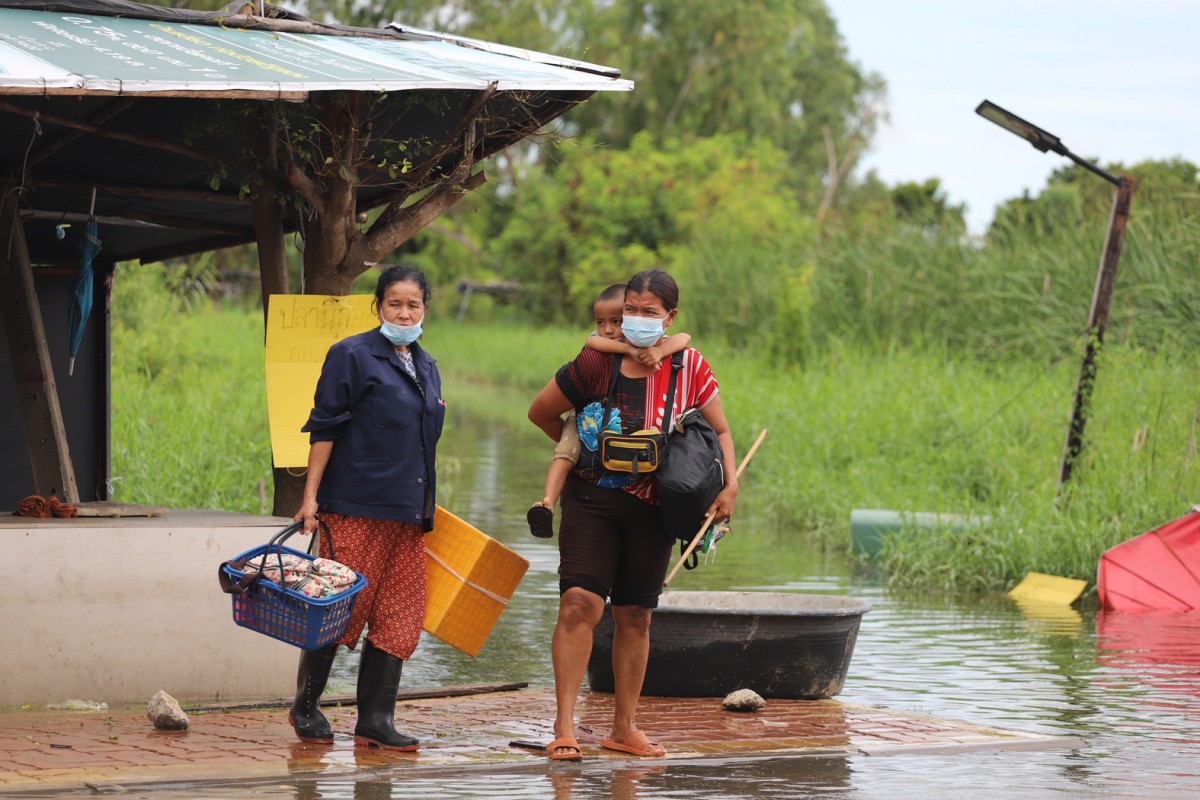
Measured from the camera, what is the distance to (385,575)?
6566 millimetres

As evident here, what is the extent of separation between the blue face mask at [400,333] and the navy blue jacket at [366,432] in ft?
0.18

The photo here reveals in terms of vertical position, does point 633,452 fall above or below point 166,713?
above

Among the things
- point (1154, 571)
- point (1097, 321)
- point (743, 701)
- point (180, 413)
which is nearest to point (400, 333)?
point (743, 701)

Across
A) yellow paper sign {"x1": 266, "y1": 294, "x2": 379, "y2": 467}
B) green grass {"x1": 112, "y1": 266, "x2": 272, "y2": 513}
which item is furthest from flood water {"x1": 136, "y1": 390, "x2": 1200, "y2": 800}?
green grass {"x1": 112, "y1": 266, "x2": 272, "y2": 513}

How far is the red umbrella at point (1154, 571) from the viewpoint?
11297 millimetres

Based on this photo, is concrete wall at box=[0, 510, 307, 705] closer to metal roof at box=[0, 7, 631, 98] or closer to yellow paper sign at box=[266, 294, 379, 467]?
yellow paper sign at box=[266, 294, 379, 467]

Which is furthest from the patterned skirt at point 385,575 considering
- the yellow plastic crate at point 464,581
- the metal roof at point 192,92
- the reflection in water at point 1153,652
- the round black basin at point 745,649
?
the reflection in water at point 1153,652

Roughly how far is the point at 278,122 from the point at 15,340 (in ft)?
5.75

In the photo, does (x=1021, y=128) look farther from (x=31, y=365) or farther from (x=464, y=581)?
(x=31, y=365)

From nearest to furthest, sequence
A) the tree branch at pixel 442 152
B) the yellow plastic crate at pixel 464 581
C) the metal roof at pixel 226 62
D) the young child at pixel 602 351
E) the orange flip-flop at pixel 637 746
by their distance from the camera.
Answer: the metal roof at pixel 226 62 < the young child at pixel 602 351 < the orange flip-flop at pixel 637 746 < the yellow plastic crate at pixel 464 581 < the tree branch at pixel 442 152

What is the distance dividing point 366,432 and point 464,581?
850 millimetres

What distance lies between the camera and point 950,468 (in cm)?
1586

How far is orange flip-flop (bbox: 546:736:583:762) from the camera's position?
6328 mm

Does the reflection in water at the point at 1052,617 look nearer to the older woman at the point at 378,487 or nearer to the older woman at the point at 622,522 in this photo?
the older woman at the point at 622,522
